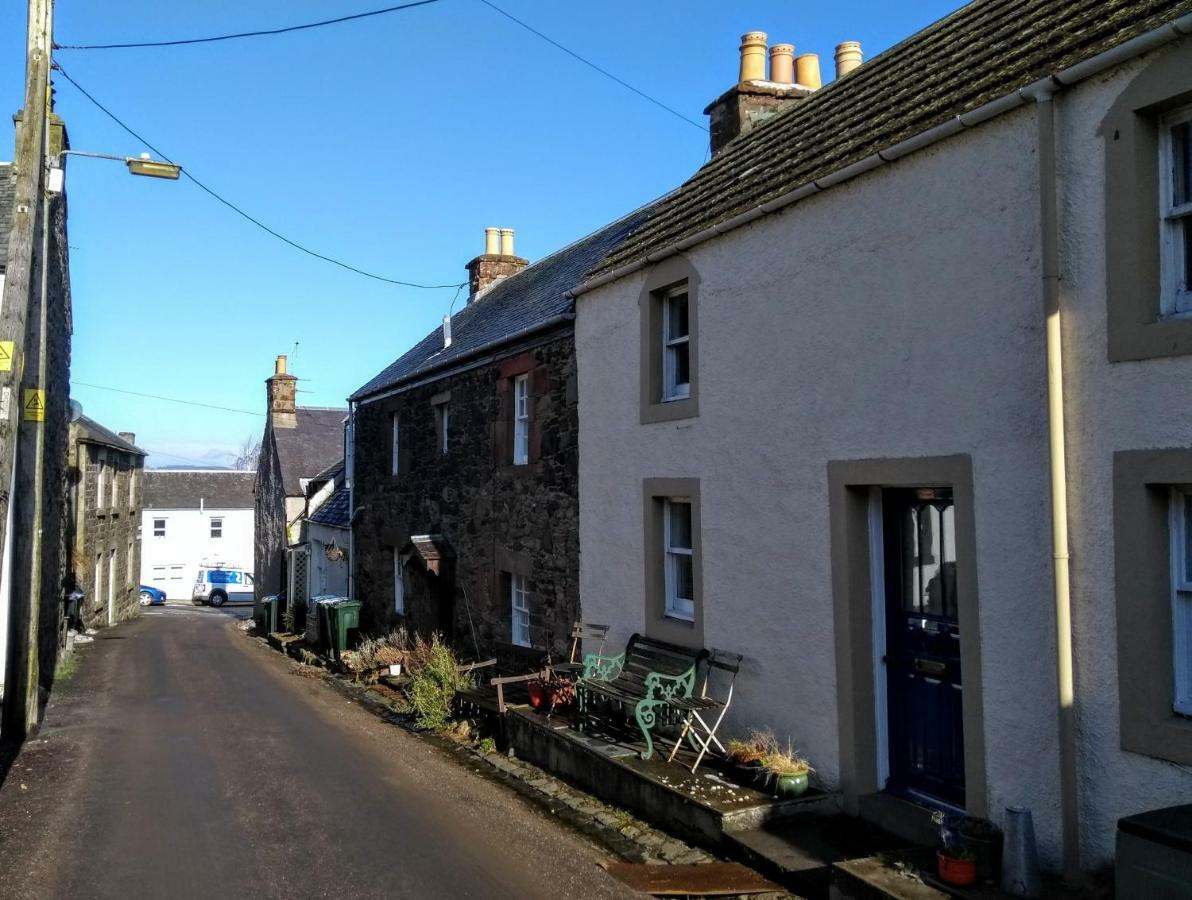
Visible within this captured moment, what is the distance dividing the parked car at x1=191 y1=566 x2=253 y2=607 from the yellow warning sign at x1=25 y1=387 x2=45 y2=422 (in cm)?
4111

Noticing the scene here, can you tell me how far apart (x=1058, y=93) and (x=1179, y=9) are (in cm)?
68

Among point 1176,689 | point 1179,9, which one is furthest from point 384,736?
point 1179,9

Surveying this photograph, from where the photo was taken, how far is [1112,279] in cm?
525

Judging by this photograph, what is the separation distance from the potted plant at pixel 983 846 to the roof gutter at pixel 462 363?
293 inches

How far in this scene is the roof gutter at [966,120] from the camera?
16.8 feet

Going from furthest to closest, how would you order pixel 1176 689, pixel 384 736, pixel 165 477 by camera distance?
pixel 165 477
pixel 384 736
pixel 1176 689

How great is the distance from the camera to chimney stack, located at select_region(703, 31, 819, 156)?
38.5ft

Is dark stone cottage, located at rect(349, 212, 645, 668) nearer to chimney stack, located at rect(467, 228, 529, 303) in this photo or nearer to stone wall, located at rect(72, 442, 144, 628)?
chimney stack, located at rect(467, 228, 529, 303)

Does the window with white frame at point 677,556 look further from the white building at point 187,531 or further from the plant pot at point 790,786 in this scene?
the white building at point 187,531

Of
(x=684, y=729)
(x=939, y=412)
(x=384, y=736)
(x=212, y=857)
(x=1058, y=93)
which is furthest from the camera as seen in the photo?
(x=384, y=736)

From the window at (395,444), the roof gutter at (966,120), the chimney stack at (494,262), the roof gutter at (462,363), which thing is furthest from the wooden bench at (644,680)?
the chimney stack at (494,262)

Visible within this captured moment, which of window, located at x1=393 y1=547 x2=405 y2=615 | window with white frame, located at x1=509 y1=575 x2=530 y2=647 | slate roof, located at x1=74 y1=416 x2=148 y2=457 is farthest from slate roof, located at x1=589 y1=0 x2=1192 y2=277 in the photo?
slate roof, located at x1=74 y1=416 x2=148 y2=457

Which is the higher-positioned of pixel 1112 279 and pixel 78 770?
pixel 1112 279

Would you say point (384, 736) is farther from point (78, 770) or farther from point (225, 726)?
point (78, 770)
